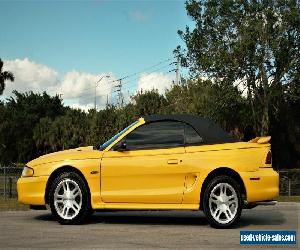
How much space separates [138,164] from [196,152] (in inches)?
37.6

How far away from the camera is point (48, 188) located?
886 cm

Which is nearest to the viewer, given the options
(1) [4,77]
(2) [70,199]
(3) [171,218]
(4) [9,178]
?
(2) [70,199]

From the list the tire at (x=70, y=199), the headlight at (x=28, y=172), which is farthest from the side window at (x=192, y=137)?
the headlight at (x=28, y=172)

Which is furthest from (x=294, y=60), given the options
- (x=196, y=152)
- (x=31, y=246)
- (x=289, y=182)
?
(x=31, y=246)

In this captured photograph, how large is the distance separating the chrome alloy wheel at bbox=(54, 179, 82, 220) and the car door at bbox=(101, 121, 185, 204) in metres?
0.43

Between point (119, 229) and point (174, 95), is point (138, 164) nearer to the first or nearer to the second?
point (119, 229)

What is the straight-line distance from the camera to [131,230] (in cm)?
795

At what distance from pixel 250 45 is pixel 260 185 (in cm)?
2536

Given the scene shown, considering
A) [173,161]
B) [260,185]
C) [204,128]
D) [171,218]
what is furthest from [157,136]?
[260,185]

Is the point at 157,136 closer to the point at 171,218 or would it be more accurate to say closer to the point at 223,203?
the point at 223,203

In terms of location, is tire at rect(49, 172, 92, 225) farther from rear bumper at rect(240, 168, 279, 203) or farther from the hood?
rear bumper at rect(240, 168, 279, 203)

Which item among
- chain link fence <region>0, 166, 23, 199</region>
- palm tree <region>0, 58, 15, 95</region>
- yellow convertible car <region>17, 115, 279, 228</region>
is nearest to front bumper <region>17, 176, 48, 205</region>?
yellow convertible car <region>17, 115, 279, 228</region>

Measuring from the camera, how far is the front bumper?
348 inches

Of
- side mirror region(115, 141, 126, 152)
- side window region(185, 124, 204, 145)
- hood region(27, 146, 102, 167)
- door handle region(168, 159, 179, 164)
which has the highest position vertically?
side window region(185, 124, 204, 145)
